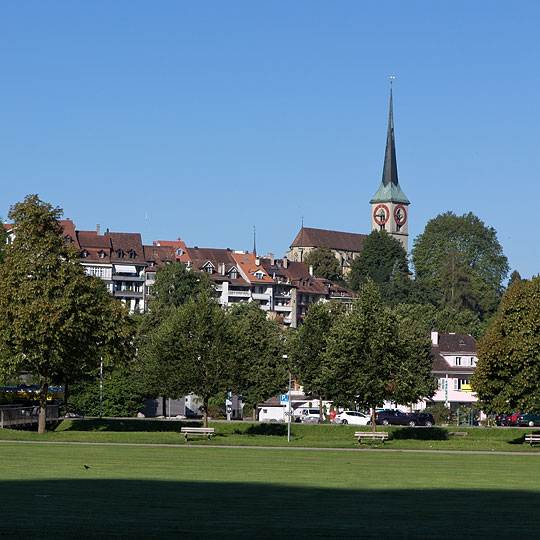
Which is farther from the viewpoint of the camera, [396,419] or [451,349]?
[451,349]

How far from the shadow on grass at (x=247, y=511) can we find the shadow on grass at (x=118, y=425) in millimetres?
46105

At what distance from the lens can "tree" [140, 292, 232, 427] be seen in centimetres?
7350

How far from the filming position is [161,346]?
75.8m

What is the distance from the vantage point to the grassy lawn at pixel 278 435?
6162 cm

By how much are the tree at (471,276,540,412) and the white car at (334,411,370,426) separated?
29.3m

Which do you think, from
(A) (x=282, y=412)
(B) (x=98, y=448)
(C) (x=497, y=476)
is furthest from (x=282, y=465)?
(A) (x=282, y=412)

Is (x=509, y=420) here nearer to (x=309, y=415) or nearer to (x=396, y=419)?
(x=396, y=419)

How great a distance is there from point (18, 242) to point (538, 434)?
3517 cm

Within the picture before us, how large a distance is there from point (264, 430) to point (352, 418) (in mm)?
23444

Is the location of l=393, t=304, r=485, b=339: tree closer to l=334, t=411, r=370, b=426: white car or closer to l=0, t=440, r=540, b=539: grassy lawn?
l=334, t=411, r=370, b=426: white car

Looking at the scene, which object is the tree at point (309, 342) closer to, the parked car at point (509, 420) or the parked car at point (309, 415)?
the parked car at point (309, 415)

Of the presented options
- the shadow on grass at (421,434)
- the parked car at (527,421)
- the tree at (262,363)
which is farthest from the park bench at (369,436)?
the parked car at (527,421)

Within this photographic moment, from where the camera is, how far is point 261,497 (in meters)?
26.5

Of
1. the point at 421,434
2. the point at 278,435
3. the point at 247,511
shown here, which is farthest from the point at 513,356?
the point at 247,511
